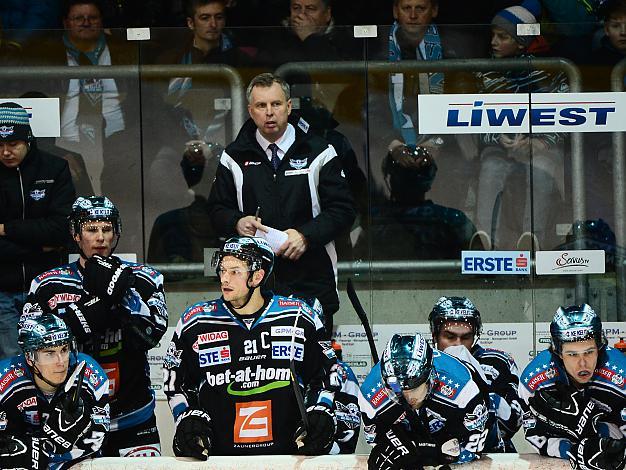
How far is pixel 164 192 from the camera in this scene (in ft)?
26.3

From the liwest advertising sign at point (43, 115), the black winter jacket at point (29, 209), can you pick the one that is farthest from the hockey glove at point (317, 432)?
the liwest advertising sign at point (43, 115)

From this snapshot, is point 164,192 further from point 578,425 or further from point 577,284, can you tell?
point 578,425

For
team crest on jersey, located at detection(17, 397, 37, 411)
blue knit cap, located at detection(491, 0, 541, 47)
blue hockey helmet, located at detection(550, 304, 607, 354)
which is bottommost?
team crest on jersey, located at detection(17, 397, 37, 411)

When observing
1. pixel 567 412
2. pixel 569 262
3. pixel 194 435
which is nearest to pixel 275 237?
pixel 194 435

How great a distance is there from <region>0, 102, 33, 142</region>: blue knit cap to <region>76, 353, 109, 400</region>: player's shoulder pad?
1780 mm

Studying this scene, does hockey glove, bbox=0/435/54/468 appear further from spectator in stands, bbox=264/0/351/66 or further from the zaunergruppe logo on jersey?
the zaunergruppe logo on jersey

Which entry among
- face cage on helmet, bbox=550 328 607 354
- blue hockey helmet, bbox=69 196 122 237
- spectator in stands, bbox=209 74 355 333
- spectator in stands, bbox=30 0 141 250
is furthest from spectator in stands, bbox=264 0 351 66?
face cage on helmet, bbox=550 328 607 354

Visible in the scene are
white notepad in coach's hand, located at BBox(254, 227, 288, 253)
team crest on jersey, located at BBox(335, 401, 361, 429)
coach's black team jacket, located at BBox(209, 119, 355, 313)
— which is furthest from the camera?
coach's black team jacket, located at BBox(209, 119, 355, 313)

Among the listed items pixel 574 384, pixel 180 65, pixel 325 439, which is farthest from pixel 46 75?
pixel 574 384

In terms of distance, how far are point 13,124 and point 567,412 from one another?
3502 millimetres

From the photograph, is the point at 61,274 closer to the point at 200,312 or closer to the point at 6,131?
the point at 200,312

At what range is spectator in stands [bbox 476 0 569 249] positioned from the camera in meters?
7.99

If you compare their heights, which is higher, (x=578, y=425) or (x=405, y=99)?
(x=405, y=99)

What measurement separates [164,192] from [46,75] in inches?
39.2
